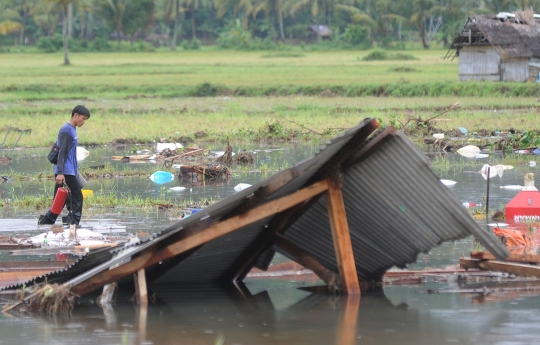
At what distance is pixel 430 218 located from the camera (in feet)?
19.4

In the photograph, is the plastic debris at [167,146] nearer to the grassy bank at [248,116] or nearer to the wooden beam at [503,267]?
the grassy bank at [248,116]

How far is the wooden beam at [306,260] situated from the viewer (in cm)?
665

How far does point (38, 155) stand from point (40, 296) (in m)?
11.5

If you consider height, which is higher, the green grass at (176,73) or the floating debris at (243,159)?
the floating debris at (243,159)

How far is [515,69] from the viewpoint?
31891mm

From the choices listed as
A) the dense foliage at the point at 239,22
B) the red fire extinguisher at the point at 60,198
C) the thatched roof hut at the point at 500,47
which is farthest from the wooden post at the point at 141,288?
the dense foliage at the point at 239,22

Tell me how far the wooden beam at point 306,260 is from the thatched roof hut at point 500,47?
25896 mm

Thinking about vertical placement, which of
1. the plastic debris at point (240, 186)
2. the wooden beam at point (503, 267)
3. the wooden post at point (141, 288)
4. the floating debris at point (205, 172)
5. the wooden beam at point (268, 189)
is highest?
the wooden beam at point (268, 189)

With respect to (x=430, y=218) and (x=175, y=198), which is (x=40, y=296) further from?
(x=175, y=198)

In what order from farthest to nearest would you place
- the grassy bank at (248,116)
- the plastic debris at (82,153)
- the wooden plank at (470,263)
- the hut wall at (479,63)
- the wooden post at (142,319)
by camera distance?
the hut wall at (479,63)
the grassy bank at (248,116)
the plastic debris at (82,153)
the wooden plank at (470,263)
the wooden post at (142,319)

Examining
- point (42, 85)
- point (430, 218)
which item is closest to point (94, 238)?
point (430, 218)

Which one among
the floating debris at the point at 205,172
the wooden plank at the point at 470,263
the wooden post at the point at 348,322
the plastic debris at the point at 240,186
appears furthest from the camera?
the floating debris at the point at 205,172

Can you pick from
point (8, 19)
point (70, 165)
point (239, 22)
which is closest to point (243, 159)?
point (70, 165)

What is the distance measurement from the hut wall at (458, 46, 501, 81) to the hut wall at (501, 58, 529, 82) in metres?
0.26
